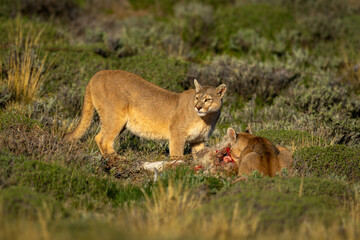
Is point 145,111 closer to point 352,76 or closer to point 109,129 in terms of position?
point 109,129

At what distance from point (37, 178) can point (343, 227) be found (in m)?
3.71

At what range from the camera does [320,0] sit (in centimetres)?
2400

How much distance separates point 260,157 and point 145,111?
Answer: 8.36 ft

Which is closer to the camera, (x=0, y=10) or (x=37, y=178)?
(x=37, y=178)

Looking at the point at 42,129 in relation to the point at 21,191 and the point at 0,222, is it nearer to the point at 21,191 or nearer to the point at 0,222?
the point at 21,191

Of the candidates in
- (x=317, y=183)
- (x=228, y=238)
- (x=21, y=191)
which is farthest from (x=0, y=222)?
(x=317, y=183)

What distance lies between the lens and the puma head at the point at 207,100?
7.65 m

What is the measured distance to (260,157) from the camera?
653cm

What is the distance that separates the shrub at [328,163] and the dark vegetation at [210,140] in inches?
0.8

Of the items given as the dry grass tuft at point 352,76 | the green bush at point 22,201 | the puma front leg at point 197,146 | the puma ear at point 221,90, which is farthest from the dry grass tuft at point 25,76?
the dry grass tuft at point 352,76

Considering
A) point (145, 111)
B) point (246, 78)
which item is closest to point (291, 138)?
point (145, 111)

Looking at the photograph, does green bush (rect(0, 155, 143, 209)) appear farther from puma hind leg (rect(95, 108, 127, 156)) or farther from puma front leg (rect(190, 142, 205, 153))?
puma front leg (rect(190, 142, 205, 153))

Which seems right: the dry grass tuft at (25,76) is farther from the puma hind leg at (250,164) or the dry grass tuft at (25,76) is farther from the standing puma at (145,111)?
the puma hind leg at (250,164)

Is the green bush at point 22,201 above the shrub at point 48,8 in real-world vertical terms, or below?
below
